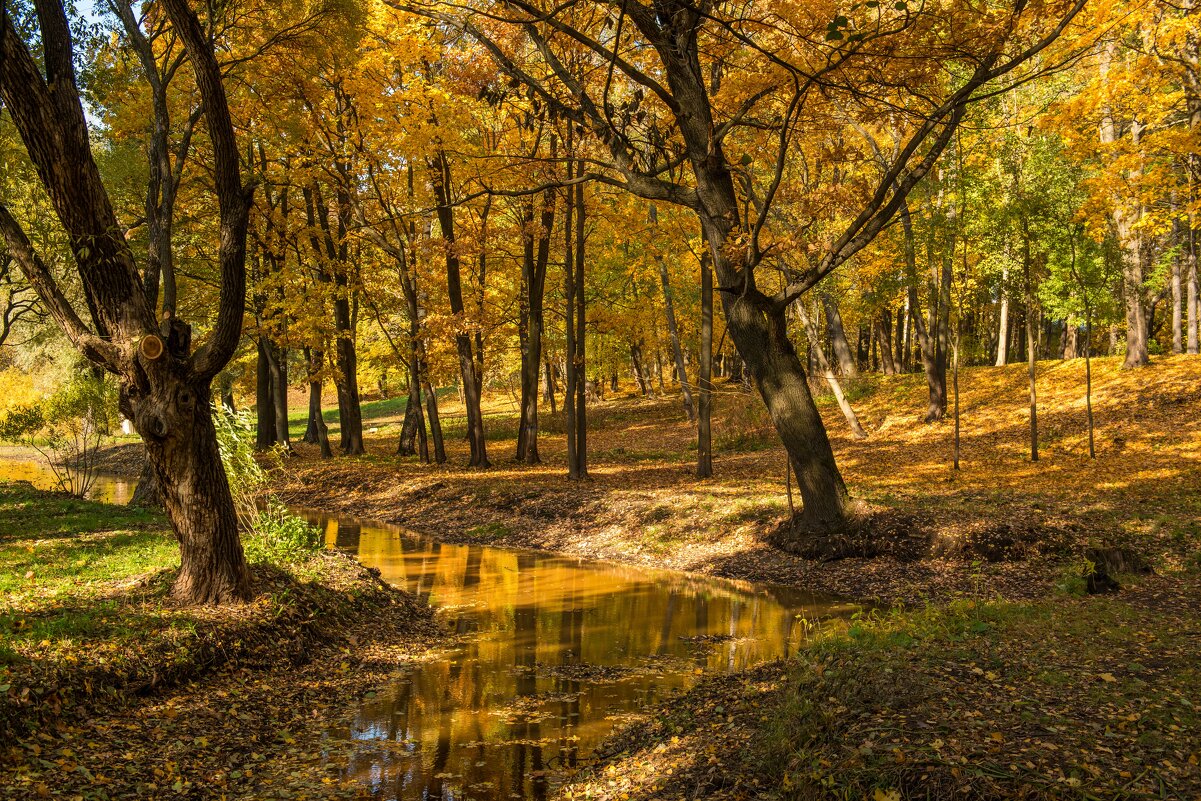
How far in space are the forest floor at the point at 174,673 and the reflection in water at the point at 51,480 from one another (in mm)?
12038

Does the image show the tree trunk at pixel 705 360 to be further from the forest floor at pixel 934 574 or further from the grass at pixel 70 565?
the grass at pixel 70 565

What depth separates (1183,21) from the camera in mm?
12836

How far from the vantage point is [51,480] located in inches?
990

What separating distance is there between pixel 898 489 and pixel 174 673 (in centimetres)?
1259

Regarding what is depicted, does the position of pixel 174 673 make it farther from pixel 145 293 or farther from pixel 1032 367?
pixel 1032 367

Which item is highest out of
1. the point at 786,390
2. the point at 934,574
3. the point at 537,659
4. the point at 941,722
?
the point at 786,390

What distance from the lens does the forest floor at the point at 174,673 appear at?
5.12m

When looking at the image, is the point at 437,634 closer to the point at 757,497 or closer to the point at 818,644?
the point at 818,644

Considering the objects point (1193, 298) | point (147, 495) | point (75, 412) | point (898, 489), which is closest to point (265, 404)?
point (75, 412)

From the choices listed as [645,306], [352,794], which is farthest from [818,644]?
[645,306]

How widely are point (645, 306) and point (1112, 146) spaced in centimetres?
1660

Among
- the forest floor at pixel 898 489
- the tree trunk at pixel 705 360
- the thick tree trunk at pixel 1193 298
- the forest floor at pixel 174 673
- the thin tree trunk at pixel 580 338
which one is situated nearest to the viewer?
the forest floor at pixel 174 673

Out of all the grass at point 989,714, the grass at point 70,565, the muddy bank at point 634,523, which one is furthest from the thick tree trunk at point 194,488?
the muddy bank at point 634,523

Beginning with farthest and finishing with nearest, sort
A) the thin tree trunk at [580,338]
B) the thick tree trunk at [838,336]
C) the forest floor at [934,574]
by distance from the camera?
1. the thick tree trunk at [838,336]
2. the thin tree trunk at [580,338]
3. the forest floor at [934,574]
